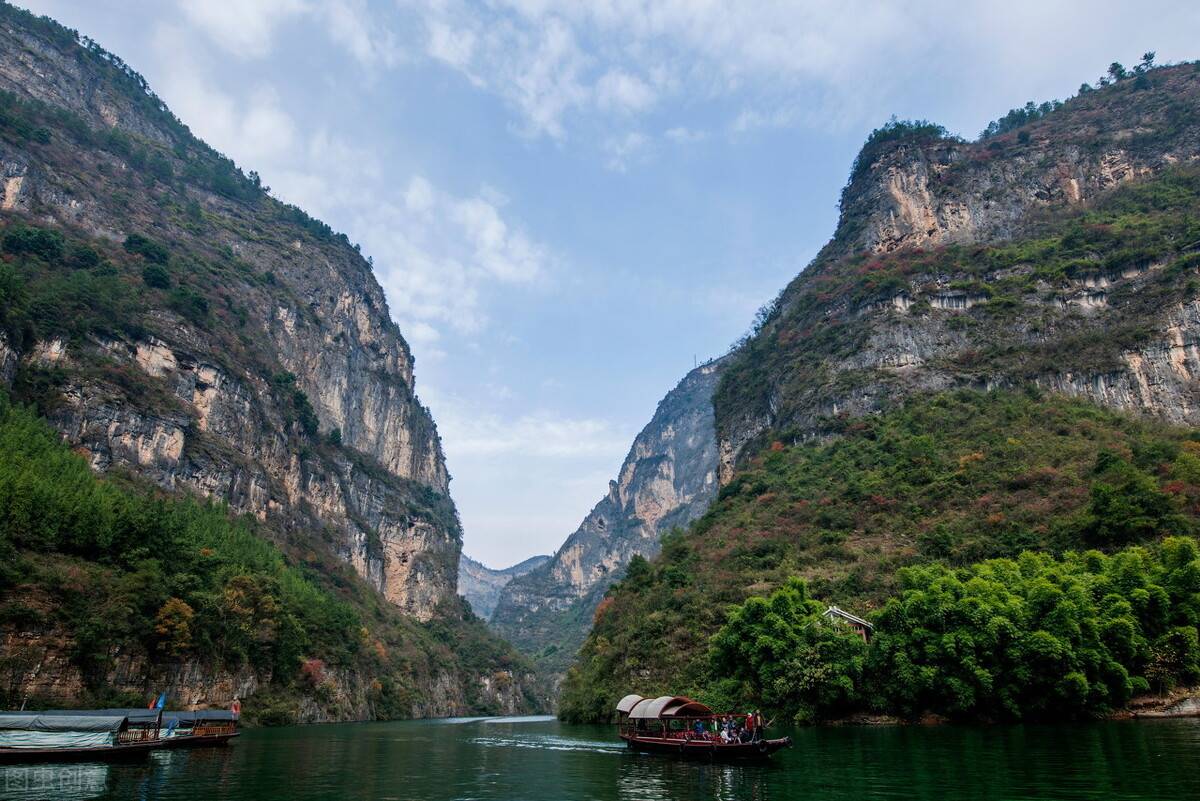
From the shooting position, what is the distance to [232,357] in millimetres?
82875

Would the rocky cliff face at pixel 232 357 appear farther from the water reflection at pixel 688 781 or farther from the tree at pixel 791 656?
the water reflection at pixel 688 781

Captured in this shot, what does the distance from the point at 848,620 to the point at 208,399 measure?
66433 millimetres

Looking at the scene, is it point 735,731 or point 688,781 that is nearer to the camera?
point 688,781

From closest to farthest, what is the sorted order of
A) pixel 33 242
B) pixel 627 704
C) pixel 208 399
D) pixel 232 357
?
1. pixel 627 704
2. pixel 33 242
3. pixel 208 399
4. pixel 232 357

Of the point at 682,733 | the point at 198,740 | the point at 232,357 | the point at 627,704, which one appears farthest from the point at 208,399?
the point at 682,733

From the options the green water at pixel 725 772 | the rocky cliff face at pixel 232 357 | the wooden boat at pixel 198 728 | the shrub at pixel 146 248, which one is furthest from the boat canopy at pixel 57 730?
the shrub at pixel 146 248

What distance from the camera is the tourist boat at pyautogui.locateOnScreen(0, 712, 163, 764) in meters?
22.0

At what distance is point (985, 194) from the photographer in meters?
93.1

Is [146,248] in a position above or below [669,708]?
above

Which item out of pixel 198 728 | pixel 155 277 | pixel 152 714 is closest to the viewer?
pixel 152 714

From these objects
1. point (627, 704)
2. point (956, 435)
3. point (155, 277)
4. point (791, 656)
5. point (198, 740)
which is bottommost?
point (198, 740)

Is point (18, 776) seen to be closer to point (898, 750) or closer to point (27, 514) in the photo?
point (27, 514)

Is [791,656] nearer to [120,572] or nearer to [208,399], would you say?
[120,572]

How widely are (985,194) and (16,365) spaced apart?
105m
